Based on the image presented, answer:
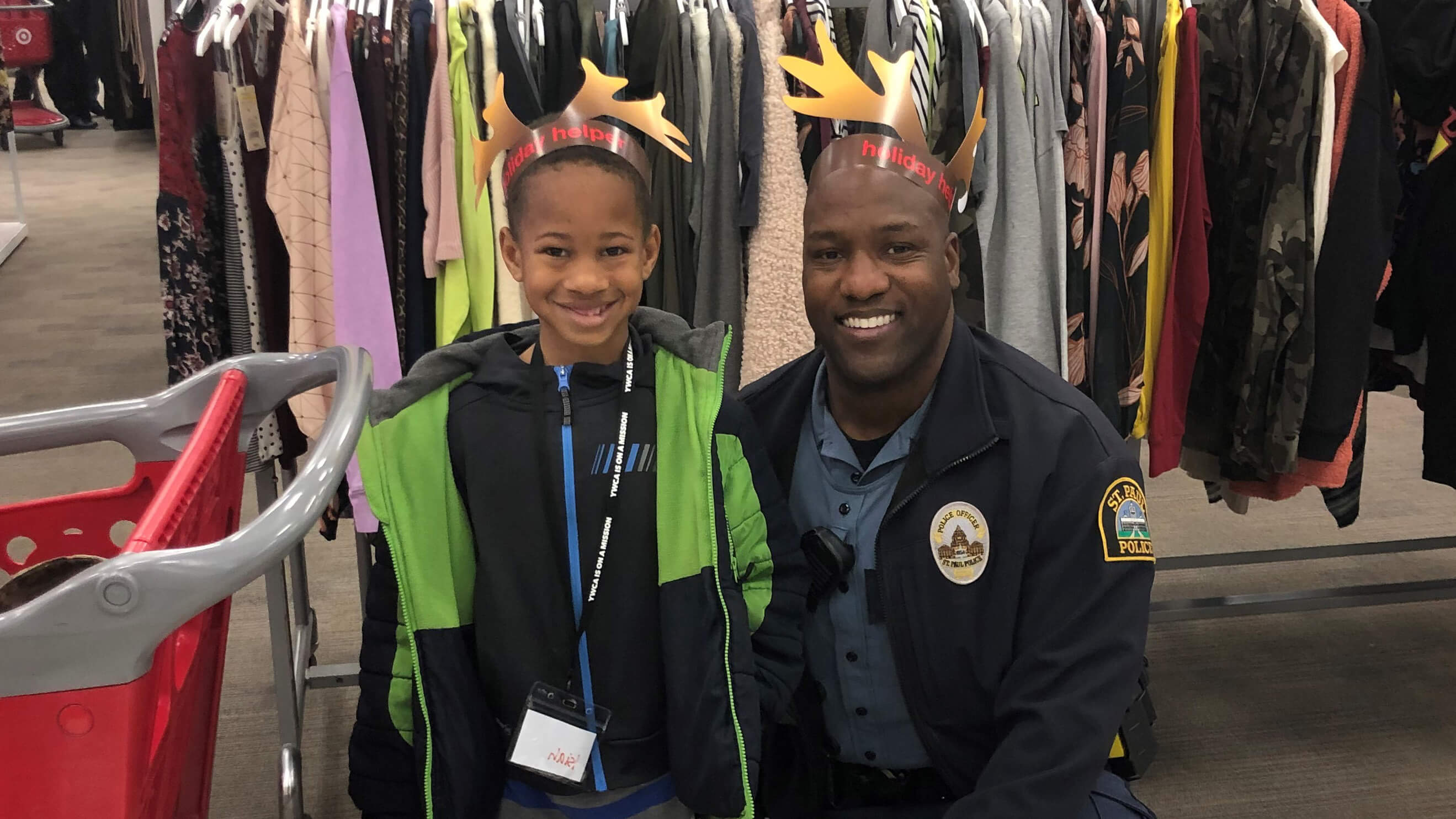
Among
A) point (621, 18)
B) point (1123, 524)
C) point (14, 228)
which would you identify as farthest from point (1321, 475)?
point (14, 228)

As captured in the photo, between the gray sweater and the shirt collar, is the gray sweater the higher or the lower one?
the higher one

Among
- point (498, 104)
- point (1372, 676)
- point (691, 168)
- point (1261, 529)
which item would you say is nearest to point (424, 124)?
point (691, 168)

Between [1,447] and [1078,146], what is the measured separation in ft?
6.32

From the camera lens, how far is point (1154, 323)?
2502 mm

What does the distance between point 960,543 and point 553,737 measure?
0.60 m

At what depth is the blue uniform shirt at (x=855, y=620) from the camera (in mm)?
1661

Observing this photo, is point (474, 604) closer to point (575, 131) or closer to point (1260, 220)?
point (575, 131)

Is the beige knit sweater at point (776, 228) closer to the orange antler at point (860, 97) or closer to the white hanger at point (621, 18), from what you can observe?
the white hanger at point (621, 18)

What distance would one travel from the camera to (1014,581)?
5.16 ft

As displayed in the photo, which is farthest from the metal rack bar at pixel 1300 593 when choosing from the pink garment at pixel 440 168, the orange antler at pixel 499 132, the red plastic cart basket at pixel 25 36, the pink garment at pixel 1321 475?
the red plastic cart basket at pixel 25 36

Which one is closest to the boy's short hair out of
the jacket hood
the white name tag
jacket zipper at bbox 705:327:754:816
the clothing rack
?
the jacket hood

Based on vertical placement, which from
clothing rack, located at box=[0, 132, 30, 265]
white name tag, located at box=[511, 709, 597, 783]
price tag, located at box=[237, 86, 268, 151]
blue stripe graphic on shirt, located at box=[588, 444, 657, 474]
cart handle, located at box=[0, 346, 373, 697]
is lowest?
clothing rack, located at box=[0, 132, 30, 265]

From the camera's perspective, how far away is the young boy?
1444mm

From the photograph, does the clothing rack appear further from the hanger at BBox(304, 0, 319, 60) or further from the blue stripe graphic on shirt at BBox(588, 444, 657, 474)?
the blue stripe graphic on shirt at BBox(588, 444, 657, 474)
